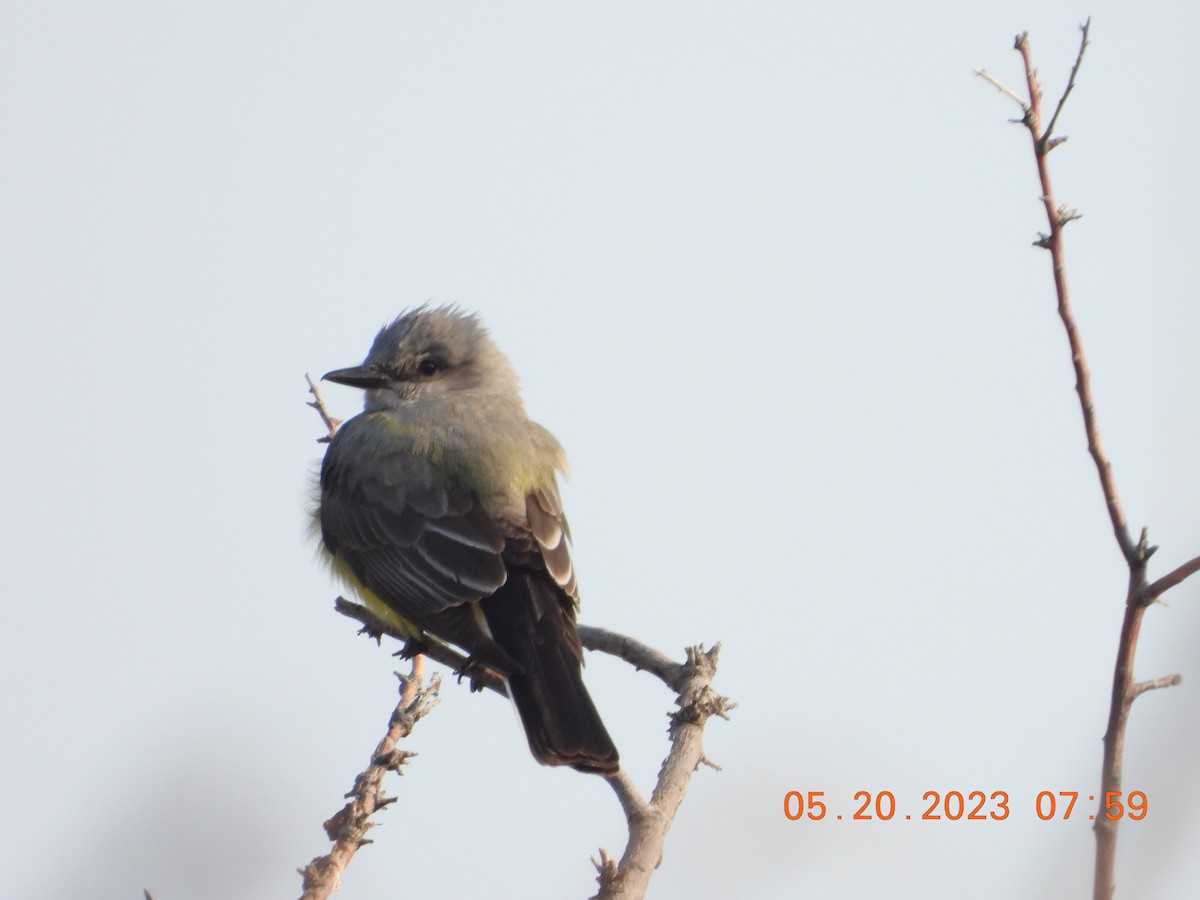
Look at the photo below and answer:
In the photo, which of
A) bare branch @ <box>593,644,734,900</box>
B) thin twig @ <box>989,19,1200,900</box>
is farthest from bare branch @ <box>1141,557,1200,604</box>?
bare branch @ <box>593,644,734,900</box>

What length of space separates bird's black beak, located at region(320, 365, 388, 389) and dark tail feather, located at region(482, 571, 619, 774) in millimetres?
1897

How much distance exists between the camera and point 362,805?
11.5 feet

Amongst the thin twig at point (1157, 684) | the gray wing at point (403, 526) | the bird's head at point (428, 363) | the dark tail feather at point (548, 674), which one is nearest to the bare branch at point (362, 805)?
the dark tail feather at point (548, 674)

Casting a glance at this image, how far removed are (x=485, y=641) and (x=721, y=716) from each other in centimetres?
103

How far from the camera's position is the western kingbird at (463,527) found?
4.86 m

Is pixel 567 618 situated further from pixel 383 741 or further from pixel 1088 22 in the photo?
pixel 1088 22

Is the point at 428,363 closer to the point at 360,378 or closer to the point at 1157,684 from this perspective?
the point at 360,378

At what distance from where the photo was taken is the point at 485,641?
5.10m

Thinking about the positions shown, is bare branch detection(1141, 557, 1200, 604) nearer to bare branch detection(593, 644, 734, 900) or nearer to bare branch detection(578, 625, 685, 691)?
bare branch detection(593, 644, 734, 900)

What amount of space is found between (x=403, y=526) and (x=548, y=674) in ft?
3.82

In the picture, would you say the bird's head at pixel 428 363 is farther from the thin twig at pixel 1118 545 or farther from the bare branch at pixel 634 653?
the thin twig at pixel 1118 545

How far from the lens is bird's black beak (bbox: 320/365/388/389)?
6.94 m

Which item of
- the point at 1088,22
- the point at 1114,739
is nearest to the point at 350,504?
the point at 1088,22

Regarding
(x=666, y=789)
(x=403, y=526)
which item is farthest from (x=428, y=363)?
(x=666, y=789)
